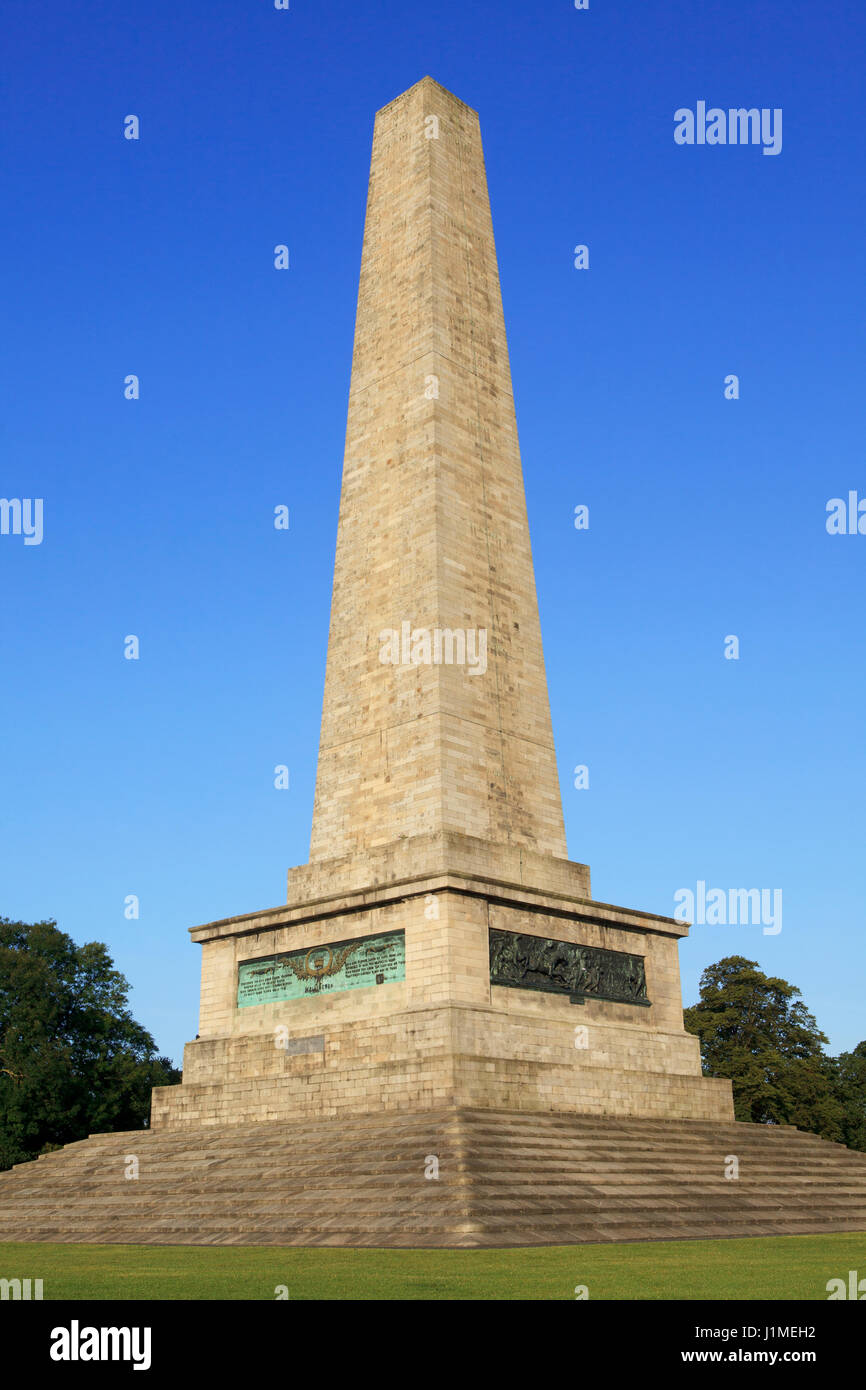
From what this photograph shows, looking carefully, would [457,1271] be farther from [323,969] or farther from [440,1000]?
[323,969]

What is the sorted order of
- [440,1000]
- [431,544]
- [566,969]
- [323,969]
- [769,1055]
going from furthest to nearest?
[769,1055], [431,544], [566,969], [323,969], [440,1000]

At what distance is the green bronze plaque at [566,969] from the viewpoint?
22594mm

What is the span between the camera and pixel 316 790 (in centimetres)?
2620

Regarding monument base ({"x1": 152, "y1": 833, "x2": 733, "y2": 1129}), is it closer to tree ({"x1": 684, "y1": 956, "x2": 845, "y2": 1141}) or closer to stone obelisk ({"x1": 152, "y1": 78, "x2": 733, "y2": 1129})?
stone obelisk ({"x1": 152, "y1": 78, "x2": 733, "y2": 1129})

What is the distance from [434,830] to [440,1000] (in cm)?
343

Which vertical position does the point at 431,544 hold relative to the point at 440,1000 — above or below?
above

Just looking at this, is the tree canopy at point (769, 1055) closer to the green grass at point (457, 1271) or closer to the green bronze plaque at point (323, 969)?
the green bronze plaque at point (323, 969)

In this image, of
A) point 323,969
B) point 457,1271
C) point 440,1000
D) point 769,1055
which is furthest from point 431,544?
point 769,1055

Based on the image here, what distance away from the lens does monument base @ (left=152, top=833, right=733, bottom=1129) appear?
20984 mm

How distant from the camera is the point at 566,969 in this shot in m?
23.8

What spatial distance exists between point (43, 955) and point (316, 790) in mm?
19921

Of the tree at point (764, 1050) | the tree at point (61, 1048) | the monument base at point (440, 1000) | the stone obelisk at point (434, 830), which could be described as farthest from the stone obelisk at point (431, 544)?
the tree at point (764, 1050)

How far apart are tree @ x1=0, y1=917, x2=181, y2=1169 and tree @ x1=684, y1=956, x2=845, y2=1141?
2053cm

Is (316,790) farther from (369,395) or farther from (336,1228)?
(336,1228)
